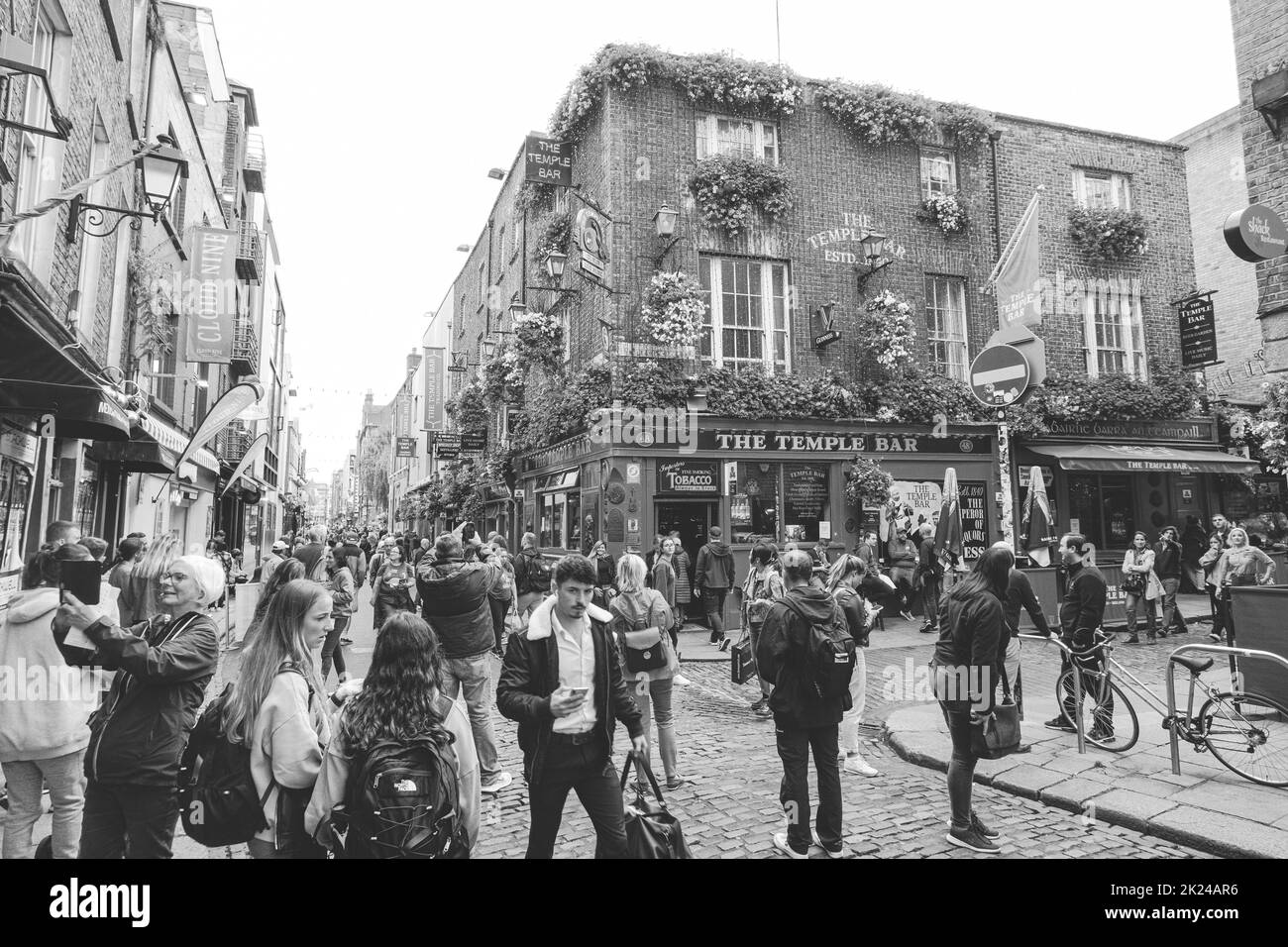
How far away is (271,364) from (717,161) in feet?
117

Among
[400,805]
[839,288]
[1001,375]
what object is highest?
[839,288]

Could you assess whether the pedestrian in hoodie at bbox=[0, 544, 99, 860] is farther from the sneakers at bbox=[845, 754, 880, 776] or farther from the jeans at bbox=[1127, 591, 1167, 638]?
the jeans at bbox=[1127, 591, 1167, 638]

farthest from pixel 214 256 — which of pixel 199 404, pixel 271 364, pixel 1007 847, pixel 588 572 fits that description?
pixel 271 364

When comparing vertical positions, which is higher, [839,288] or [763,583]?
[839,288]

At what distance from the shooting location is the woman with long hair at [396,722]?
2.63 m

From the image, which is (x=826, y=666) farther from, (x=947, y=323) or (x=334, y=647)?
(x=947, y=323)

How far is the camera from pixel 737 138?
16156 millimetres

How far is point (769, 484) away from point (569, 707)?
494 inches

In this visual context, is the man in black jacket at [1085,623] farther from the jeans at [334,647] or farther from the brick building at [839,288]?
the brick building at [839,288]

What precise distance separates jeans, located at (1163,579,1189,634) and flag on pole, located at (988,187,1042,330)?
17.2 ft

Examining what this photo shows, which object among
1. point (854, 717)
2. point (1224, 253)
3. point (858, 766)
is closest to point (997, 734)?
point (858, 766)

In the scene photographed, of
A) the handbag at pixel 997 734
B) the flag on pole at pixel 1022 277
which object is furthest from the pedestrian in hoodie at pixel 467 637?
the flag on pole at pixel 1022 277

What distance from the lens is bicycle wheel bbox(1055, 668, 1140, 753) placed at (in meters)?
6.32
